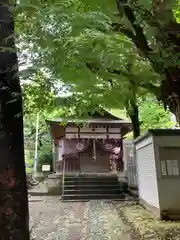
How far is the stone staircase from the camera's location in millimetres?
13352

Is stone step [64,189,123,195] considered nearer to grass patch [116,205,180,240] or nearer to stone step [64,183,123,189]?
stone step [64,183,123,189]

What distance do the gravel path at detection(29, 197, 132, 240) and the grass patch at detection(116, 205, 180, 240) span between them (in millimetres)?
315

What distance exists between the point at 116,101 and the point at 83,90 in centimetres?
80

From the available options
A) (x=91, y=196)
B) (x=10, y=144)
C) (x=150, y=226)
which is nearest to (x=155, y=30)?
(x=10, y=144)

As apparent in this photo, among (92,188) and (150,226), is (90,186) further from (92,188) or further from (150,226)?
(150,226)

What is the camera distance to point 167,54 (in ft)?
15.0

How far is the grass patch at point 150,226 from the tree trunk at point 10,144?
3.71 m

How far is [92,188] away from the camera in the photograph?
1438 cm

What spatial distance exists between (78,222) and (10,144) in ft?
18.3

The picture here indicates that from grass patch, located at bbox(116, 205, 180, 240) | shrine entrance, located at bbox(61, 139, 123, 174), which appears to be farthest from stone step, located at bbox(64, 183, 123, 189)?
grass patch, located at bbox(116, 205, 180, 240)

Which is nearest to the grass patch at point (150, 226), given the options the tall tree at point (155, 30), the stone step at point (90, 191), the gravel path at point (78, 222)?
the gravel path at point (78, 222)

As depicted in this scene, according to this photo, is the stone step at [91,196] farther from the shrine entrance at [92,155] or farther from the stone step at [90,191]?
the shrine entrance at [92,155]

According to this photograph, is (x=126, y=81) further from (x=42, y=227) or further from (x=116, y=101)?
(x=42, y=227)

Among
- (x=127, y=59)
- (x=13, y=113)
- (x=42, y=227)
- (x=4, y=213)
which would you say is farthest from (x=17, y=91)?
(x=42, y=227)
